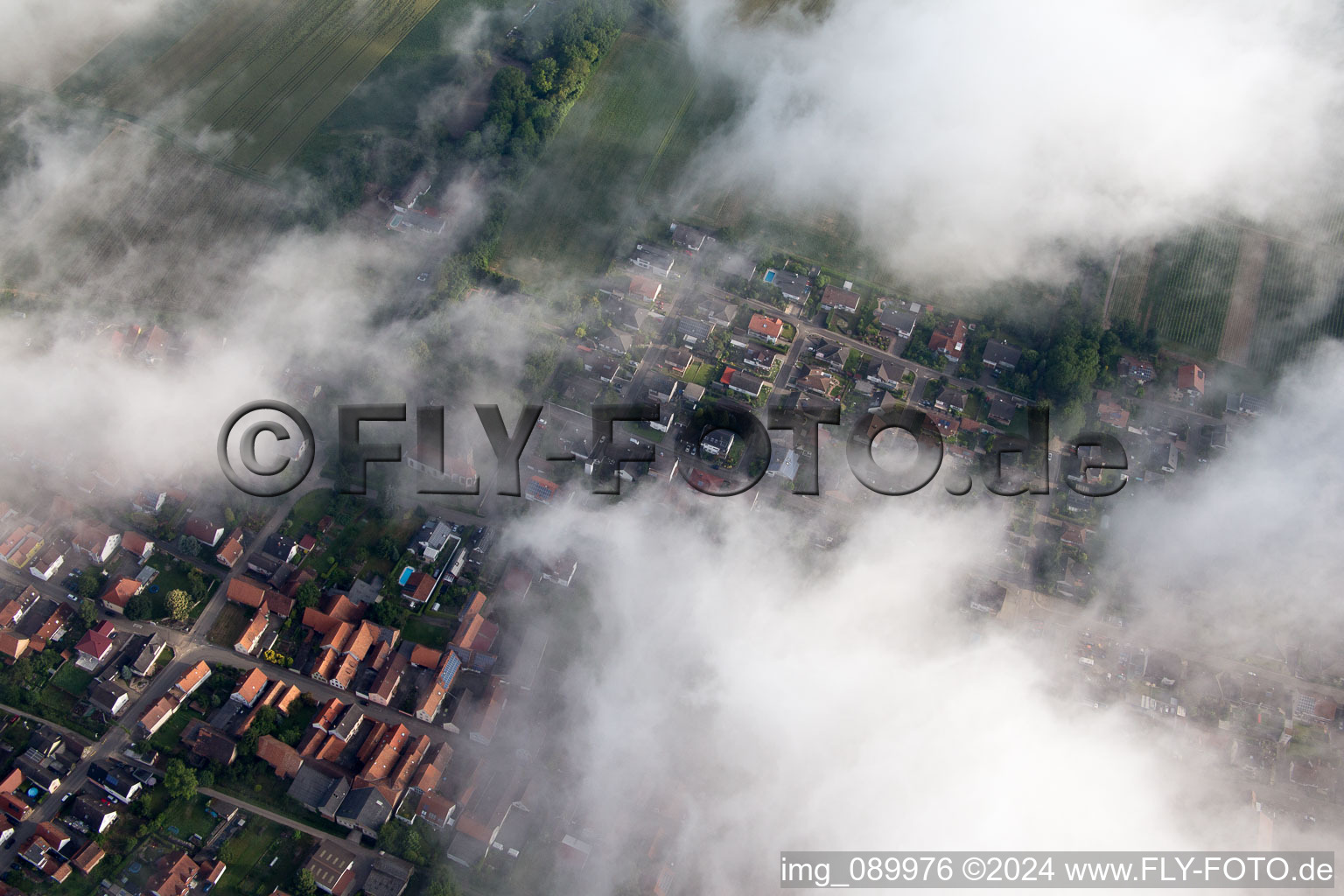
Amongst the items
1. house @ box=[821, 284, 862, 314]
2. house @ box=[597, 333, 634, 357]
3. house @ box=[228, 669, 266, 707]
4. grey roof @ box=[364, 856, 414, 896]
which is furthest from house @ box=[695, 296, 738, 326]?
grey roof @ box=[364, 856, 414, 896]

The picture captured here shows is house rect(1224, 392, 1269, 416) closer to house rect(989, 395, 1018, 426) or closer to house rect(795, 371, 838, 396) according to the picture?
house rect(989, 395, 1018, 426)

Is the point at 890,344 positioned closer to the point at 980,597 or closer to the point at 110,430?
the point at 980,597

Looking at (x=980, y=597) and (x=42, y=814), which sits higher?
(x=980, y=597)

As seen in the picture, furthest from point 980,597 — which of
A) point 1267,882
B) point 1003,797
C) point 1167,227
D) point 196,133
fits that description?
point 196,133

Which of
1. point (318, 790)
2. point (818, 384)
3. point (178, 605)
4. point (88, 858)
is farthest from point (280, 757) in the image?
point (818, 384)

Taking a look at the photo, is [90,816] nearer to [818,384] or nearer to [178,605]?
[178,605]

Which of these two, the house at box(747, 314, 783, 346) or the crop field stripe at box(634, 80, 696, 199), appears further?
the crop field stripe at box(634, 80, 696, 199)
